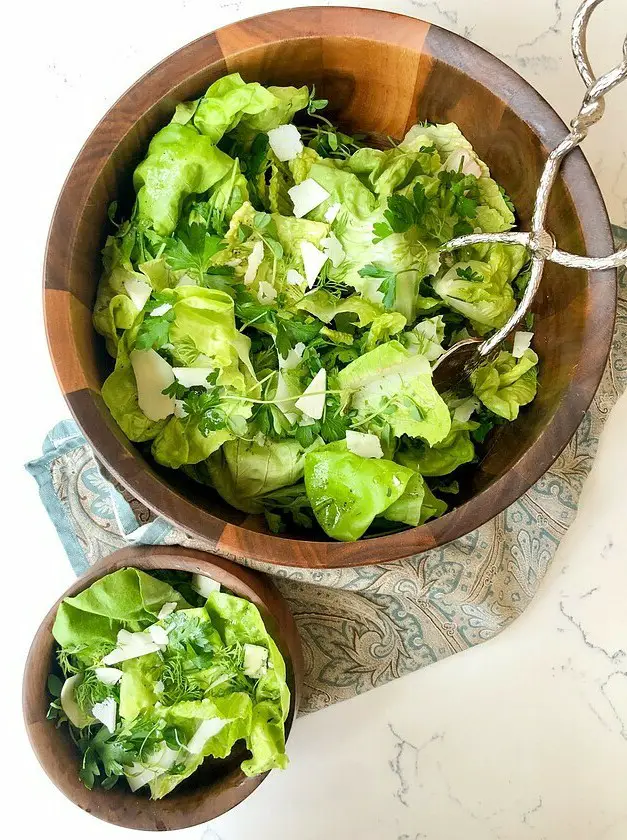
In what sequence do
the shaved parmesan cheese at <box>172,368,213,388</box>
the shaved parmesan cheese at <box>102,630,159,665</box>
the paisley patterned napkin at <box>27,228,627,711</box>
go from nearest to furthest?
the shaved parmesan cheese at <box>172,368,213,388</box> → the shaved parmesan cheese at <box>102,630,159,665</box> → the paisley patterned napkin at <box>27,228,627,711</box>

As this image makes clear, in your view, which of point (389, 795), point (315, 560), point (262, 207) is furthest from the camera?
point (389, 795)

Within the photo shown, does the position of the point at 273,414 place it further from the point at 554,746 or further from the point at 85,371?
the point at 554,746

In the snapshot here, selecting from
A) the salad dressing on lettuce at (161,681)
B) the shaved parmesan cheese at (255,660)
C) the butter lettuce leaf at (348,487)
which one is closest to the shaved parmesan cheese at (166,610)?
the salad dressing on lettuce at (161,681)

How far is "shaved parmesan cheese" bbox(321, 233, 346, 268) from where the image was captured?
1.02 meters

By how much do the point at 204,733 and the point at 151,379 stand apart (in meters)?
0.47

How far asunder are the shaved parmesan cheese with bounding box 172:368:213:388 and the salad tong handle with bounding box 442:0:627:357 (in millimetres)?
339

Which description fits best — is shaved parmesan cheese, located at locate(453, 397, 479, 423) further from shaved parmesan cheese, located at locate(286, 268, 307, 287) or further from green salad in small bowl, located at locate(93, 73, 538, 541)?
shaved parmesan cheese, located at locate(286, 268, 307, 287)

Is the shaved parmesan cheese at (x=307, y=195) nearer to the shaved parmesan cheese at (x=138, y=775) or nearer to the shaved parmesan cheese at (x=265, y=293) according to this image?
the shaved parmesan cheese at (x=265, y=293)

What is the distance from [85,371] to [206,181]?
272mm

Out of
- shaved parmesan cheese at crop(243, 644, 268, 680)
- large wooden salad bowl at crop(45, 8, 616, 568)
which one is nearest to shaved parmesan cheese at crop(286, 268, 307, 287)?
large wooden salad bowl at crop(45, 8, 616, 568)

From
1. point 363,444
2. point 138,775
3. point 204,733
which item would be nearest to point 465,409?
point 363,444

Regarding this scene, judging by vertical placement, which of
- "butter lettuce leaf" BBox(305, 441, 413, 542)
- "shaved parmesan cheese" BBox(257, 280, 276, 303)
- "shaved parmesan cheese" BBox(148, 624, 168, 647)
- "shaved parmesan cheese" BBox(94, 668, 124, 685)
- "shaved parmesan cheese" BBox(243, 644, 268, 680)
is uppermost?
"shaved parmesan cheese" BBox(257, 280, 276, 303)

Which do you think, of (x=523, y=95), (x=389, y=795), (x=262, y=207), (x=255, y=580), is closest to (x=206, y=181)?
(x=262, y=207)

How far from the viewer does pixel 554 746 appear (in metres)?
1.30
